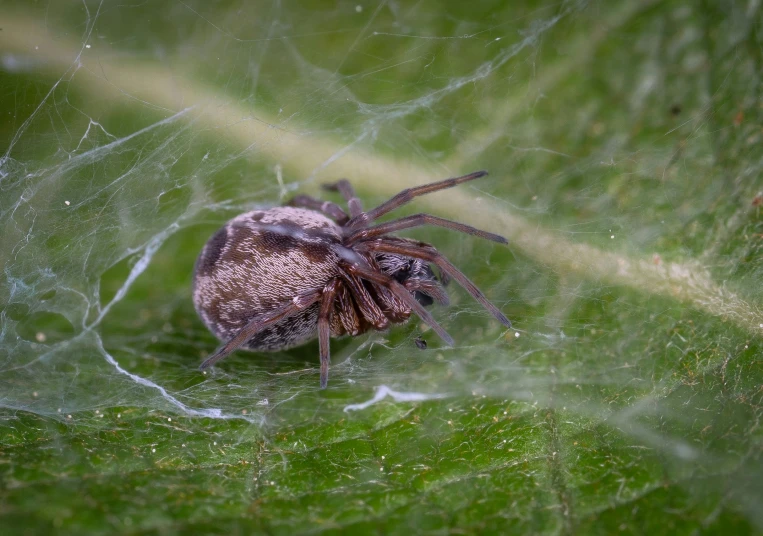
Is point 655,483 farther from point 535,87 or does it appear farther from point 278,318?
point 535,87

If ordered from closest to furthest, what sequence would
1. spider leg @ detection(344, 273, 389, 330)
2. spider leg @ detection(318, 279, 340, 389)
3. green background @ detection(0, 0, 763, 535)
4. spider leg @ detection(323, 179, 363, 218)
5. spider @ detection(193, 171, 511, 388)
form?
1. green background @ detection(0, 0, 763, 535)
2. spider leg @ detection(318, 279, 340, 389)
3. spider @ detection(193, 171, 511, 388)
4. spider leg @ detection(344, 273, 389, 330)
5. spider leg @ detection(323, 179, 363, 218)

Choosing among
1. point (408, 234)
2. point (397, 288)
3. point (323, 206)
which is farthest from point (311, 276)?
point (408, 234)

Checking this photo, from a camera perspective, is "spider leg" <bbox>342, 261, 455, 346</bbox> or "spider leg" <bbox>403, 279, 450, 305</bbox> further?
"spider leg" <bbox>403, 279, 450, 305</bbox>

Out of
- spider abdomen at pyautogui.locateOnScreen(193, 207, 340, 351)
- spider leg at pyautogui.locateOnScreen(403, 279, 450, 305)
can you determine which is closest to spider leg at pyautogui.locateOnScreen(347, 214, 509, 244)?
spider abdomen at pyautogui.locateOnScreen(193, 207, 340, 351)

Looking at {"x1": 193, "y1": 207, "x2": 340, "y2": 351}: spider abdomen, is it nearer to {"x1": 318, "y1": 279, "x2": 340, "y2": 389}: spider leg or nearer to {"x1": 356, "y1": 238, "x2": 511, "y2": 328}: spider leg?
{"x1": 318, "y1": 279, "x2": 340, "y2": 389}: spider leg

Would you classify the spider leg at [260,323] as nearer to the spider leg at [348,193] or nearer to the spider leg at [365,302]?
the spider leg at [365,302]

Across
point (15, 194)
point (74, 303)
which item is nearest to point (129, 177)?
point (15, 194)

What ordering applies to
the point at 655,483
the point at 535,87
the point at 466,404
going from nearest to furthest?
the point at 655,483 < the point at 466,404 < the point at 535,87
